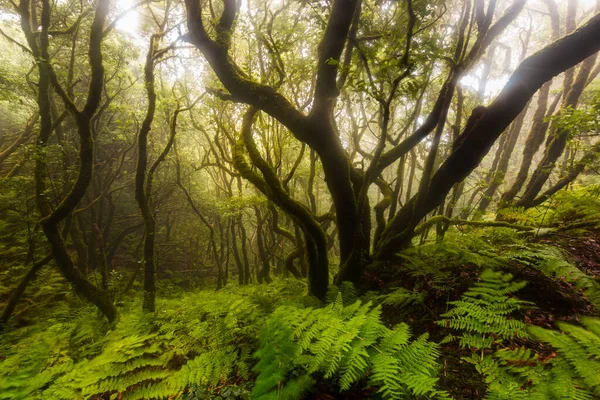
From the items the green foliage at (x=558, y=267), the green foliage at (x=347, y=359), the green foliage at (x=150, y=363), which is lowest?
the green foliage at (x=150, y=363)

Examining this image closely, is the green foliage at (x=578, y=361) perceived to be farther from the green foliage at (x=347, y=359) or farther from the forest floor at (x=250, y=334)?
the green foliage at (x=347, y=359)

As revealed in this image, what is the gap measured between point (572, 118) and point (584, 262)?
2946 millimetres

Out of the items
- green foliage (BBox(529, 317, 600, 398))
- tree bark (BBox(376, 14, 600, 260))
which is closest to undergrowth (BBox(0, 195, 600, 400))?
green foliage (BBox(529, 317, 600, 398))

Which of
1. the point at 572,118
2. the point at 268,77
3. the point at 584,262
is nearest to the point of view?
the point at 584,262

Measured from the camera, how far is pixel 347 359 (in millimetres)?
1723

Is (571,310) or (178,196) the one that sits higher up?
(178,196)

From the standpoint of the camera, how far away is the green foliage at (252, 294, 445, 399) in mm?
1515

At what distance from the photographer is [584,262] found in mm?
3939

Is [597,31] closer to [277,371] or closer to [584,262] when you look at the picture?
[584,262]

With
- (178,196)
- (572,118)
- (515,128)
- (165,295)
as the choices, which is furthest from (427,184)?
(178,196)

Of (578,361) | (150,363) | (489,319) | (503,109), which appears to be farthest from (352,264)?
(578,361)

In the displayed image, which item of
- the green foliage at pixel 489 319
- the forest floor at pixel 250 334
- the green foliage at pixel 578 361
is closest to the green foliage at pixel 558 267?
the forest floor at pixel 250 334

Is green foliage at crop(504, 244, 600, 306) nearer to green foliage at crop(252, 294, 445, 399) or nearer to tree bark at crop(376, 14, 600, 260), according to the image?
tree bark at crop(376, 14, 600, 260)

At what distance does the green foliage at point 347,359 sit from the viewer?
1.51 meters
